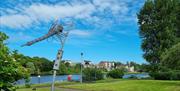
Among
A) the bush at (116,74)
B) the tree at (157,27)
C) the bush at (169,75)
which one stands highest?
the tree at (157,27)

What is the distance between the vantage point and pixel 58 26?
17.0 metres

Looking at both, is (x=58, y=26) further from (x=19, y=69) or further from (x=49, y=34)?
(x=19, y=69)

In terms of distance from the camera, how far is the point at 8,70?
24.5ft

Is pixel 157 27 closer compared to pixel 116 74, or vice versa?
pixel 116 74

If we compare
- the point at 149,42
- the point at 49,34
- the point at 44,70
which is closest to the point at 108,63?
the point at 44,70

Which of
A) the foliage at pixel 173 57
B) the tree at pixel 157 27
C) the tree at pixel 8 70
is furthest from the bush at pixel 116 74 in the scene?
the tree at pixel 8 70

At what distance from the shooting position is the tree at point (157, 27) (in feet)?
206

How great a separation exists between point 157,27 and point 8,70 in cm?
5757

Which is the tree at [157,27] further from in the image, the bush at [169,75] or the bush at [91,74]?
the bush at [91,74]

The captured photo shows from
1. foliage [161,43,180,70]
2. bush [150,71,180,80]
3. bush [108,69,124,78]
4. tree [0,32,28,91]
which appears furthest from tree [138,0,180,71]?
tree [0,32,28,91]

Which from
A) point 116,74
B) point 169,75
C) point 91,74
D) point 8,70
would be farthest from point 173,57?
point 8,70

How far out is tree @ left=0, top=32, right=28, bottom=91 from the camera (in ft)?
24.5

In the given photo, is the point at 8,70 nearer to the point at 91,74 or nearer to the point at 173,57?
the point at 173,57

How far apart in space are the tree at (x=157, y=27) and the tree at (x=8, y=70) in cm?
5564
